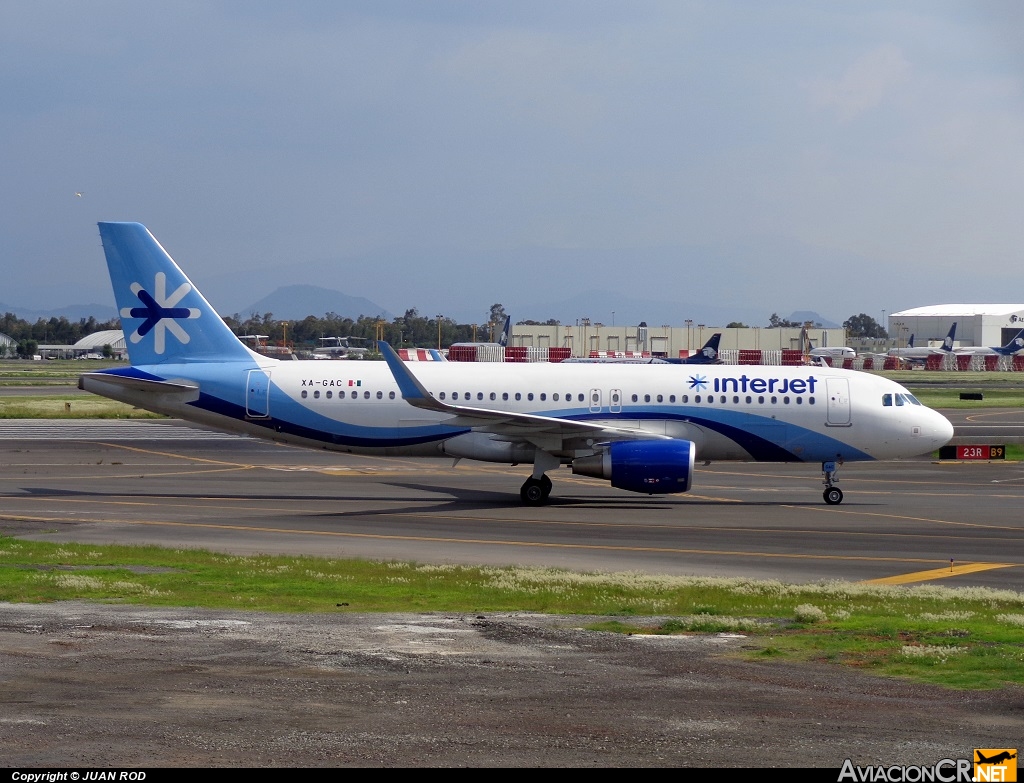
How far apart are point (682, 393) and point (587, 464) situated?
13.8 ft

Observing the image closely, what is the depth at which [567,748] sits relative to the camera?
403 inches

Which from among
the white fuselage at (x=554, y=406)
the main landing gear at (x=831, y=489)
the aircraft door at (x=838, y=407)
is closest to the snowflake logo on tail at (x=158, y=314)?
the white fuselage at (x=554, y=406)

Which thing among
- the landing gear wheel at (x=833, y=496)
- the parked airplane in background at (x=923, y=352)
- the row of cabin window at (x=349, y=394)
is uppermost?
the parked airplane in background at (x=923, y=352)

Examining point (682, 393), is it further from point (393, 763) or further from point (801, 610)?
point (393, 763)

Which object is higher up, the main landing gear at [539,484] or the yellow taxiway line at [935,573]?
the main landing gear at [539,484]

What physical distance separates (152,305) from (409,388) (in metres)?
9.17

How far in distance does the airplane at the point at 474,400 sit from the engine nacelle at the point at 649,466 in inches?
43.4

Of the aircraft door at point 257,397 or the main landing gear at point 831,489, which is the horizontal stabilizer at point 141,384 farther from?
the main landing gear at point 831,489

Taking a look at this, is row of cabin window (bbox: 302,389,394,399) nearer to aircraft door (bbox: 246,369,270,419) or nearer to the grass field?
aircraft door (bbox: 246,369,270,419)

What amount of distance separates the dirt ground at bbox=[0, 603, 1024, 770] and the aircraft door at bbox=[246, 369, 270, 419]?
18537mm

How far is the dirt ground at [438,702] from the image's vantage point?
10000 mm

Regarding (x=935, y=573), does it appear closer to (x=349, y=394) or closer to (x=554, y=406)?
(x=554, y=406)

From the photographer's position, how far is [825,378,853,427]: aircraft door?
35.2 m

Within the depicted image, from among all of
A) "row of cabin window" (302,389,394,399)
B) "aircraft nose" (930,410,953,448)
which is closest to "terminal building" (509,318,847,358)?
"aircraft nose" (930,410,953,448)
